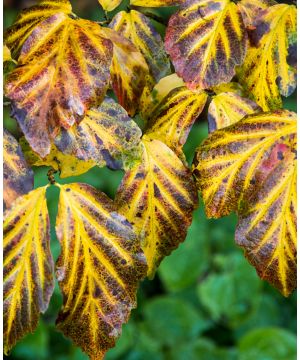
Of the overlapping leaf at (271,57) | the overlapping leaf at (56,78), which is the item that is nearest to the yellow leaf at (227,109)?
the overlapping leaf at (271,57)

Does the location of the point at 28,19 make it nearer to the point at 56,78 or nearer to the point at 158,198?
the point at 56,78

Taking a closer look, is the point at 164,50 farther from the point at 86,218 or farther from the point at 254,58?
the point at 86,218

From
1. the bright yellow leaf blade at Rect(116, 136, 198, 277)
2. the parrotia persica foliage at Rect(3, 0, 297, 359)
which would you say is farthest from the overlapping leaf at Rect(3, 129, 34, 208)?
the bright yellow leaf blade at Rect(116, 136, 198, 277)

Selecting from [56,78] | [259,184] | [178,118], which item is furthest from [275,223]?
[56,78]

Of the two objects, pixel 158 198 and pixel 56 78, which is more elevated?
pixel 56 78

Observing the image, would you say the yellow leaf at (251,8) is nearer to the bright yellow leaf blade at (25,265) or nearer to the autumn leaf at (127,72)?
the autumn leaf at (127,72)

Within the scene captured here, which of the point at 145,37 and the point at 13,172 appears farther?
the point at 145,37

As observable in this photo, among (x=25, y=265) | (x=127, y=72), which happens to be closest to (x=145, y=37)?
(x=127, y=72)
